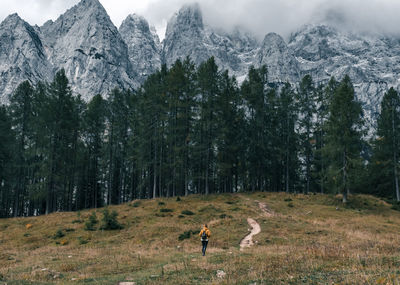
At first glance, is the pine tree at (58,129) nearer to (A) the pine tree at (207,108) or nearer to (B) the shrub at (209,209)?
(A) the pine tree at (207,108)

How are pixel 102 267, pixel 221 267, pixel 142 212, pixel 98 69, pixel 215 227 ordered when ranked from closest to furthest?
pixel 221 267 < pixel 102 267 < pixel 215 227 < pixel 142 212 < pixel 98 69

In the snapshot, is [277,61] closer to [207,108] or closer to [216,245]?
[207,108]

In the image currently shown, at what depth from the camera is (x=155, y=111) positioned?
1620 inches

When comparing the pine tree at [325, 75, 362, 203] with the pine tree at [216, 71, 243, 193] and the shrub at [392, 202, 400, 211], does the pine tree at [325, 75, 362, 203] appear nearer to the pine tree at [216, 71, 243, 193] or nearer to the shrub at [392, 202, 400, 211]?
the shrub at [392, 202, 400, 211]

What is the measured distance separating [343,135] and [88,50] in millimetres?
145200

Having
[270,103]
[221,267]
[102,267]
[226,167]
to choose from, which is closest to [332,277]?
[221,267]

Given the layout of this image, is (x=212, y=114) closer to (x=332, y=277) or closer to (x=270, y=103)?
(x=270, y=103)

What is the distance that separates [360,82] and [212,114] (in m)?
152

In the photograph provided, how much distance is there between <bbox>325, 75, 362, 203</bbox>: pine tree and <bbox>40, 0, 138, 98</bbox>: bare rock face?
398 feet

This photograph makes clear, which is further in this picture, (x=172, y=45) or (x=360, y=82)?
(x=172, y=45)

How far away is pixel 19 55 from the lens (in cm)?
13725

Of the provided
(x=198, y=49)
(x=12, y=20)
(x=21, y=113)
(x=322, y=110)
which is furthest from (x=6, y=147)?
(x=198, y=49)

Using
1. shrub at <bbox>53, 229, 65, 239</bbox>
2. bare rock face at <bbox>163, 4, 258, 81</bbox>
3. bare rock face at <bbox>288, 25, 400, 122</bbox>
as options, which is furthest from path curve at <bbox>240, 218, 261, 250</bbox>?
bare rock face at <bbox>163, 4, 258, 81</bbox>

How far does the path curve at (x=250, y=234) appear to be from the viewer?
17.7 meters
